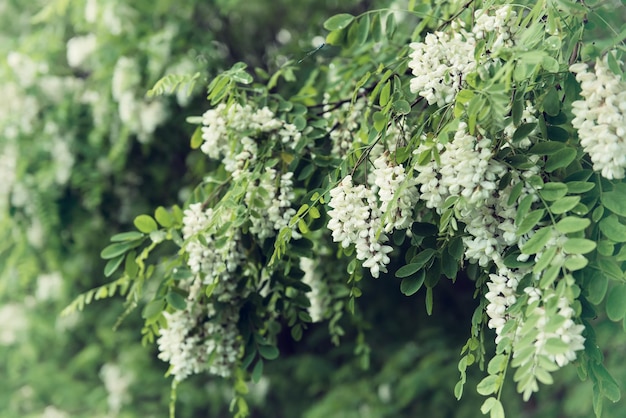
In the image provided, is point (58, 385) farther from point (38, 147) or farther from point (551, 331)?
point (551, 331)

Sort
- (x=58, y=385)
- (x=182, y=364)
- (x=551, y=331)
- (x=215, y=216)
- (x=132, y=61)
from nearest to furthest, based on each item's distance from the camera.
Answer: (x=551, y=331), (x=215, y=216), (x=182, y=364), (x=132, y=61), (x=58, y=385)

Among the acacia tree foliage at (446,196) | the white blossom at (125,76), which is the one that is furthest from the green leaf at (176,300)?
the white blossom at (125,76)

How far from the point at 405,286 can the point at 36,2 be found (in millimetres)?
2826

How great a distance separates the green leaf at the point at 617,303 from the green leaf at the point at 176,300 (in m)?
0.89

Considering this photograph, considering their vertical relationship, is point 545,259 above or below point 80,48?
above

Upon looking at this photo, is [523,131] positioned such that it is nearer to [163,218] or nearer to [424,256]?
[424,256]

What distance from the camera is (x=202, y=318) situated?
66.7 inches

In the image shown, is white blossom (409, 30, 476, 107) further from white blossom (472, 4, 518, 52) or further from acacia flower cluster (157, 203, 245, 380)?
acacia flower cluster (157, 203, 245, 380)

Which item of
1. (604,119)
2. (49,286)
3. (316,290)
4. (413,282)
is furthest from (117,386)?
(604,119)

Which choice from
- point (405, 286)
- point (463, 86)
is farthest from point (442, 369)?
point (463, 86)

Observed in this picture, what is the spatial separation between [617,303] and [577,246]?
0.17 meters

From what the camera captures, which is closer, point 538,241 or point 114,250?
point 538,241

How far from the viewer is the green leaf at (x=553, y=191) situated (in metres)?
1.14

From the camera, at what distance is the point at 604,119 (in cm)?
109
